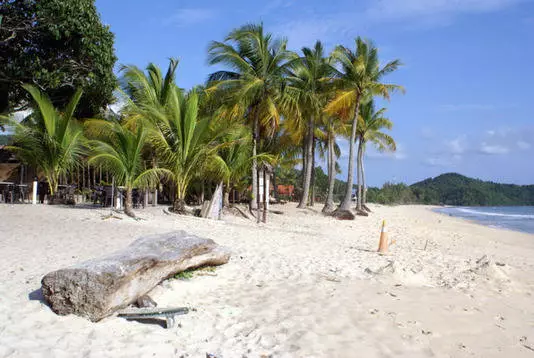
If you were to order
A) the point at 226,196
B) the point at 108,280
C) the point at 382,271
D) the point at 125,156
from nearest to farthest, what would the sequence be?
the point at 108,280 → the point at 382,271 → the point at 125,156 → the point at 226,196

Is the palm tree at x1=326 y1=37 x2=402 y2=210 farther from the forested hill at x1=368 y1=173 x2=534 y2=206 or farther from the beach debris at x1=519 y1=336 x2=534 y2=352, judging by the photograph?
the forested hill at x1=368 y1=173 x2=534 y2=206

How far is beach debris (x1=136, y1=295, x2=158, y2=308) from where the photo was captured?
15.1 feet

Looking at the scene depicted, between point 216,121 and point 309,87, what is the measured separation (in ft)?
25.8

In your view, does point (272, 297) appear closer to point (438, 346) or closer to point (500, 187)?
point (438, 346)

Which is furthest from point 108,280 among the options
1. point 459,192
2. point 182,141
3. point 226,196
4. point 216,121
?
point 459,192

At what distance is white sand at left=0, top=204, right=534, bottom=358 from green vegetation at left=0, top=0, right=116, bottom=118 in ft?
27.9

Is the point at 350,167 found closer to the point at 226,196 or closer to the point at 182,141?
the point at 226,196

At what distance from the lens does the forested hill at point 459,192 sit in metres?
68.6

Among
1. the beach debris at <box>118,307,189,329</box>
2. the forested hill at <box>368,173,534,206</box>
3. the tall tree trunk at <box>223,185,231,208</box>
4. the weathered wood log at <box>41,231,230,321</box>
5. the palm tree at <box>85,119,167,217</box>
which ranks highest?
the forested hill at <box>368,173,534,206</box>

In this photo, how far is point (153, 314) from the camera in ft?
13.7

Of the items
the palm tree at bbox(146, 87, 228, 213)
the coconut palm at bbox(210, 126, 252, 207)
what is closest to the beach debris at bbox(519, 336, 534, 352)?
the palm tree at bbox(146, 87, 228, 213)

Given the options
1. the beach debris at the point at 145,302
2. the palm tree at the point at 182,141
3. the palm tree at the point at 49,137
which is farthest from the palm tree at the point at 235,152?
the beach debris at the point at 145,302

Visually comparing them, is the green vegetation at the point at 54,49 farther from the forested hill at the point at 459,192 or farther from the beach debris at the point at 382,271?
the forested hill at the point at 459,192

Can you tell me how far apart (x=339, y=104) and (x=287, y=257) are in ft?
46.1
